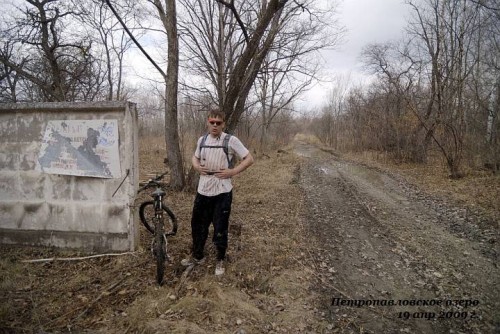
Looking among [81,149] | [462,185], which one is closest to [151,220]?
[81,149]

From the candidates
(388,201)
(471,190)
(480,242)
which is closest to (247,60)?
(388,201)

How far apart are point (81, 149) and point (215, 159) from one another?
1959 mm

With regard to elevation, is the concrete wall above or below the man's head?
below

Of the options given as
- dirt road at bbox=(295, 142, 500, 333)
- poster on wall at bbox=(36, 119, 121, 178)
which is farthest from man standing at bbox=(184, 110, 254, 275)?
dirt road at bbox=(295, 142, 500, 333)

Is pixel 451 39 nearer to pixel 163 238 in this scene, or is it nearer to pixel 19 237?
pixel 163 238

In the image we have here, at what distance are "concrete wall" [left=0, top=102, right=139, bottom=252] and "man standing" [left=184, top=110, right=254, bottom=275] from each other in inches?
41.2

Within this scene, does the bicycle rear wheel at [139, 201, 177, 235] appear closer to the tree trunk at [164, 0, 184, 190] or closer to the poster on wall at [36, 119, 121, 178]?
the poster on wall at [36, 119, 121, 178]

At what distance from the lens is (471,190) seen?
881 cm

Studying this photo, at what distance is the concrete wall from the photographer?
13.7 feet

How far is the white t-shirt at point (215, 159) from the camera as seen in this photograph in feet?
12.4

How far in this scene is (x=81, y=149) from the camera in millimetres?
4254

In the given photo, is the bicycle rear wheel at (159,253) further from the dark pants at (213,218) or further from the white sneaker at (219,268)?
the white sneaker at (219,268)

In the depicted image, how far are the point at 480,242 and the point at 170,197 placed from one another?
6.37 metres

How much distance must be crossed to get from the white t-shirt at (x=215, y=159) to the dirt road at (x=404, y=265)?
5.68ft
